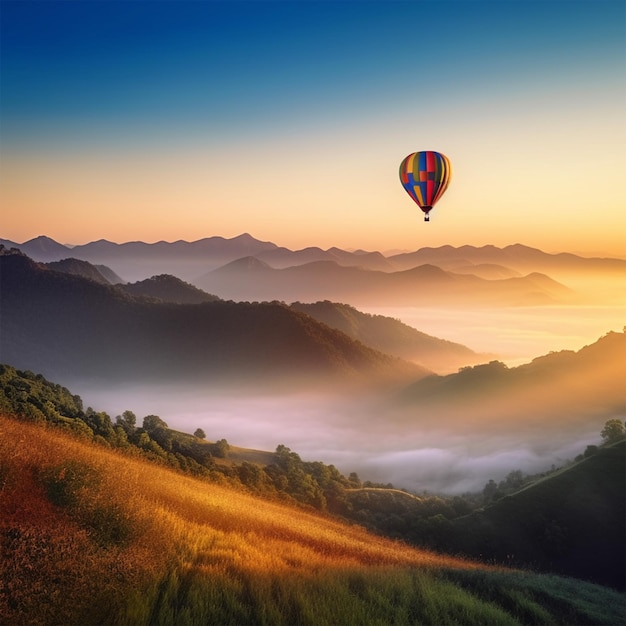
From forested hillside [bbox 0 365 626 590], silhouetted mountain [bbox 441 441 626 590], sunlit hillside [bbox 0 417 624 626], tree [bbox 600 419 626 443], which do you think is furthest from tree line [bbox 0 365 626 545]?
sunlit hillside [bbox 0 417 624 626]

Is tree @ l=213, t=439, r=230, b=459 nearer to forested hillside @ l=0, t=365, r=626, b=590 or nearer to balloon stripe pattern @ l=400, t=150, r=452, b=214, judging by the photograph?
forested hillside @ l=0, t=365, r=626, b=590

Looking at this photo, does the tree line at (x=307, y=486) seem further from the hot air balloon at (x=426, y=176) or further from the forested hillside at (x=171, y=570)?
the hot air balloon at (x=426, y=176)

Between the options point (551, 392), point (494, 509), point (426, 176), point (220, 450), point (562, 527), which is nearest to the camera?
point (562, 527)

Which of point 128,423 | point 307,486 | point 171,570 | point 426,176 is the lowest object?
point 307,486

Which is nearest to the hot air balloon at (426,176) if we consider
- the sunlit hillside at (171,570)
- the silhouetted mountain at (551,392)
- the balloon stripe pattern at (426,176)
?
the balloon stripe pattern at (426,176)

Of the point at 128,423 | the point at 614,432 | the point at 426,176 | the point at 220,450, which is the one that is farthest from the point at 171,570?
the point at 614,432

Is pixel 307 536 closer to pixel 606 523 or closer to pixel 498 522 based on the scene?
pixel 498 522

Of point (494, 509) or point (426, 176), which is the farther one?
point (426, 176)

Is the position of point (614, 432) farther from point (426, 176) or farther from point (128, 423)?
point (128, 423)
